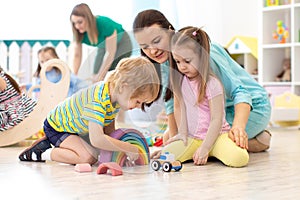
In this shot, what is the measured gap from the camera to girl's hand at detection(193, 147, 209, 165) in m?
1.40

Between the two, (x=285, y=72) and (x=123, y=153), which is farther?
(x=285, y=72)

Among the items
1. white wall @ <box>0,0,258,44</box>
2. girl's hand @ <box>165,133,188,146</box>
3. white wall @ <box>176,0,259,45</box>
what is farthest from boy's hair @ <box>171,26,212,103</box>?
white wall @ <box>176,0,259,45</box>

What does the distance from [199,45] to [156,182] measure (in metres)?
0.41

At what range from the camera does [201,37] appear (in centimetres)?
136

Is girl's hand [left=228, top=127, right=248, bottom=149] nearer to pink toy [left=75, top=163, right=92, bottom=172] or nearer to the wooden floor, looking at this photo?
the wooden floor

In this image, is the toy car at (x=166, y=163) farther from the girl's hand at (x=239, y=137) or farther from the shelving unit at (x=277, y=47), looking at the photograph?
the shelving unit at (x=277, y=47)

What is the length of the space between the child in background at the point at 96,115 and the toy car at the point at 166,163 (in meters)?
0.06

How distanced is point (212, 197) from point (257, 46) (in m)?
2.51

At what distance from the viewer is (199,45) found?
4.41 feet

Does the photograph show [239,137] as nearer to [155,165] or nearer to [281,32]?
[155,165]

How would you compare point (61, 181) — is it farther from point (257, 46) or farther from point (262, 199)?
point (257, 46)

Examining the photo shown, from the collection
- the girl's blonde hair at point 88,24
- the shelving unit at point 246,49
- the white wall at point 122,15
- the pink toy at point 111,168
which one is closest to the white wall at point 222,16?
the white wall at point 122,15

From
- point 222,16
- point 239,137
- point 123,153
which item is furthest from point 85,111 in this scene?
point 222,16

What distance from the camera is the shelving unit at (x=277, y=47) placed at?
3.04 metres
